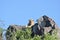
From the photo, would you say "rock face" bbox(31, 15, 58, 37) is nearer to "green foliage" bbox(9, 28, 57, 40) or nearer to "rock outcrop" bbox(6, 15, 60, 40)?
"rock outcrop" bbox(6, 15, 60, 40)

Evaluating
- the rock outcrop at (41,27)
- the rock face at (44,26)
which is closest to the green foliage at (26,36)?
the rock outcrop at (41,27)

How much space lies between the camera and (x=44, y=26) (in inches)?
1350

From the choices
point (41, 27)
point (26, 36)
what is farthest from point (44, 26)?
point (26, 36)

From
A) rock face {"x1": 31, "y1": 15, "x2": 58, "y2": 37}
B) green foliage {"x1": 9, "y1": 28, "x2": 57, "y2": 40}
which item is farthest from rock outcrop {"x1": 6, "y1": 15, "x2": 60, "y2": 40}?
green foliage {"x1": 9, "y1": 28, "x2": 57, "y2": 40}

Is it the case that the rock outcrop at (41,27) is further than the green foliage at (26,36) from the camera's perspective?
Yes

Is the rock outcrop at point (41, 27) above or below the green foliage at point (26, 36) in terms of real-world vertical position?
above

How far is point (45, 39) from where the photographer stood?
3183 centimetres

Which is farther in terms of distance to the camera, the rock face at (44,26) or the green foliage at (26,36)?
the rock face at (44,26)

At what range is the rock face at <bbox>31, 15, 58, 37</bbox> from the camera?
109ft

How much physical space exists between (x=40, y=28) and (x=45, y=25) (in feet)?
4.38

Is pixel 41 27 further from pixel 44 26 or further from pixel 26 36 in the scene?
pixel 26 36

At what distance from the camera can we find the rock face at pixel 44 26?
33.1 meters

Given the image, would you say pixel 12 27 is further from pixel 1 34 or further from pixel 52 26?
Answer: pixel 1 34

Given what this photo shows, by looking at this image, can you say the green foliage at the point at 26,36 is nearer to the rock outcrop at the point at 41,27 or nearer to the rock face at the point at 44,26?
the rock outcrop at the point at 41,27
